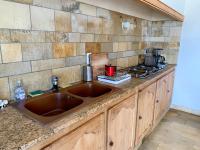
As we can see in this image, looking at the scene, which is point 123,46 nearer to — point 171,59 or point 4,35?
point 171,59

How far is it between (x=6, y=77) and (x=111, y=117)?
2.66ft

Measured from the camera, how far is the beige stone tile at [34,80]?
1.13 metres

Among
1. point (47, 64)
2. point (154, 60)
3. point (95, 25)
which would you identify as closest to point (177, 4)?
point (154, 60)

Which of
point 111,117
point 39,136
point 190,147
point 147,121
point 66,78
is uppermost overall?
point 66,78

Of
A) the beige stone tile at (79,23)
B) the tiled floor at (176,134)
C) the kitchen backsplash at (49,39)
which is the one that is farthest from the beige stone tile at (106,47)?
the tiled floor at (176,134)

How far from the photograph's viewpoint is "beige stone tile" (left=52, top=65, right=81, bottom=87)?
1444 millimetres

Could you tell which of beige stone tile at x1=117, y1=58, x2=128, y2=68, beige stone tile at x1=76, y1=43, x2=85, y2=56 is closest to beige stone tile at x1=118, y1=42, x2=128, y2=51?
beige stone tile at x1=117, y1=58, x2=128, y2=68

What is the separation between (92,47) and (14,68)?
33.9 inches

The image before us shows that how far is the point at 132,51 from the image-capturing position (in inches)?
101

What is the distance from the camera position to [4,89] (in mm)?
1080

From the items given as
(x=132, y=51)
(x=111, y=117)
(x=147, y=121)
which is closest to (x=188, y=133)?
(x=147, y=121)

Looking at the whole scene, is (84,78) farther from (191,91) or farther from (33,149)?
(191,91)

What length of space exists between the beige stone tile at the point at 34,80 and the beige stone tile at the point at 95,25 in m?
0.66

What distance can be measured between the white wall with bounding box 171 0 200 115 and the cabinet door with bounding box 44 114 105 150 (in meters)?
2.31
